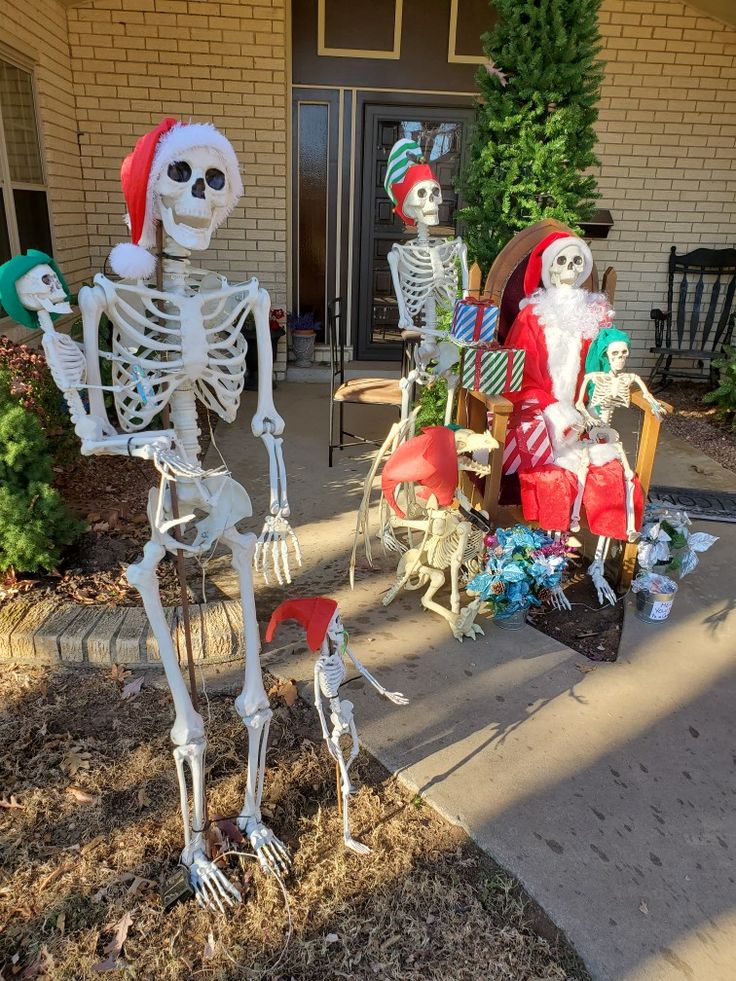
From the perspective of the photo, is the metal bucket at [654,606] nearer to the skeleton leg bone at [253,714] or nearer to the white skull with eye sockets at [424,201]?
the skeleton leg bone at [253,714]

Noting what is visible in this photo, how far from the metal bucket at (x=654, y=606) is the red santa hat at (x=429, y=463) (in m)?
1.25

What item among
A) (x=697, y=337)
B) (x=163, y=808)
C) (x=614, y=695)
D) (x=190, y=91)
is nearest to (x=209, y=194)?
(x=163, y=808)

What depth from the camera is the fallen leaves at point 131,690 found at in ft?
9.23

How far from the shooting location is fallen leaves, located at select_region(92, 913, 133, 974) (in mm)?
1826

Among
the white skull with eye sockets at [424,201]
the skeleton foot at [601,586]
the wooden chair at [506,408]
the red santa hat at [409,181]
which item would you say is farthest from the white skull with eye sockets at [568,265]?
the skeleton foot at [601,586]

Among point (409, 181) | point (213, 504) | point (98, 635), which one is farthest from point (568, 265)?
point (98, 635)

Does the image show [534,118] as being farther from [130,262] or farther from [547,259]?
[130,262]

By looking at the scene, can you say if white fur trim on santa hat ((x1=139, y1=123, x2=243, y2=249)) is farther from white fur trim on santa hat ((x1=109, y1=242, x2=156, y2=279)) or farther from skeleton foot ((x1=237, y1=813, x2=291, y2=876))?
skeleton foot ((x1=237, y1=813, x2=291, y2=876))

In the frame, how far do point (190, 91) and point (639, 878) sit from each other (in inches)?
294

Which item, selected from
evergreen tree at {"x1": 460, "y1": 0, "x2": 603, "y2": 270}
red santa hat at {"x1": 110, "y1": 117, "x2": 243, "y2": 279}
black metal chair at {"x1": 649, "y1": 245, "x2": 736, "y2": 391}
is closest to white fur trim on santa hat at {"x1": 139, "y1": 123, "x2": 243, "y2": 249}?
red santa hat at {"x1": 110, "y1": 117, "x2": 243, "y2": 279}

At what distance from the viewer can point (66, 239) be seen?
6.62 meters

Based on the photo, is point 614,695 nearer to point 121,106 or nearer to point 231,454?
point 231,454

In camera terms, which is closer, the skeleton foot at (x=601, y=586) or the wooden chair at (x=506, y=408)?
the wooden chair at (x=506, y=408)

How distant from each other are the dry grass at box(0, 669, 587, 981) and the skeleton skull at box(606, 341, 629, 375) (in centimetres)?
225
